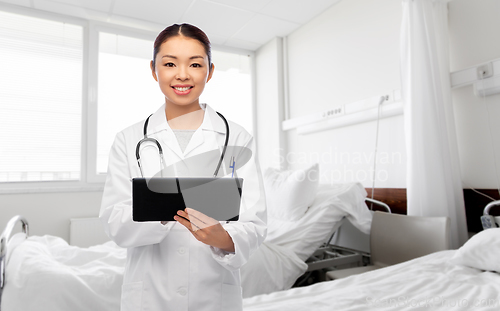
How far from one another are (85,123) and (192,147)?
2.89 meters

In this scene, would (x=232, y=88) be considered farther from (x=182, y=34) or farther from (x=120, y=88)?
(x=182, y=34)

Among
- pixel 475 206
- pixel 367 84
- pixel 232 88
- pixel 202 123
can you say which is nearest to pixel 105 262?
pixel 202 123

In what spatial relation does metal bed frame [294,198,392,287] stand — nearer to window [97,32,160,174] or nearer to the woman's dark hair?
the woman's dark hair

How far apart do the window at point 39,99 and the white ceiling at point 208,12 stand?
248mm

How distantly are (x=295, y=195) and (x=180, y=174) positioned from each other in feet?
5.53

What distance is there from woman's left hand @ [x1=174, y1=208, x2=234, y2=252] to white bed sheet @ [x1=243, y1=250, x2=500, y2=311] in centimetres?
69

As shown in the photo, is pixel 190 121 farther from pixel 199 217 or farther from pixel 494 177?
pixel 494 177

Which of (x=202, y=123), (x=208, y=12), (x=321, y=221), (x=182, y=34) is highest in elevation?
(x=208, y=12)

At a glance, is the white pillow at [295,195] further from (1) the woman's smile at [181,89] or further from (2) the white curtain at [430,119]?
(1) the woman's smile at [181,89]

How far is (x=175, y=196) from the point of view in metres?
0.53

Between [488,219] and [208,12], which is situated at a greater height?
[208,12]

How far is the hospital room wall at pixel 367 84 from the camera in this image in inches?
76.5

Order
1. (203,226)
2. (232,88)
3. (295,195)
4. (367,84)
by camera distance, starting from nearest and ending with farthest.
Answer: (203,226) → (295,195) → (367,84) → (232,88)

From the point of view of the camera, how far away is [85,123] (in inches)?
125
